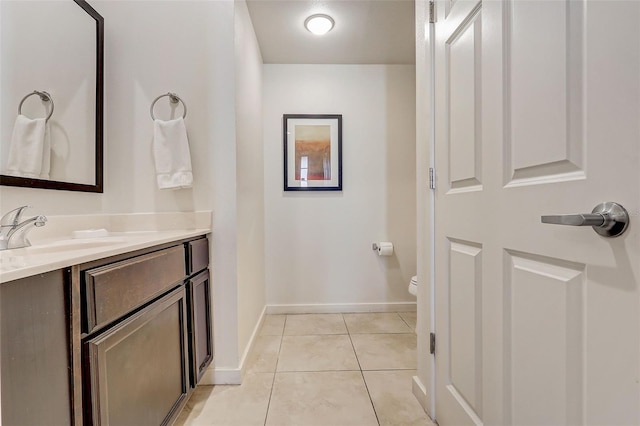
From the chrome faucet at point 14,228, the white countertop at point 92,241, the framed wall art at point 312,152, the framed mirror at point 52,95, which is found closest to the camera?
the white countertop at point 92,241

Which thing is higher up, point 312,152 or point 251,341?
point 312,152

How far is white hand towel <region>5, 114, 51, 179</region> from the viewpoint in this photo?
3.51ft

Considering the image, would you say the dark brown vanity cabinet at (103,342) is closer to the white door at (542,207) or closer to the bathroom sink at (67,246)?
the bathroom sink at (67,246)

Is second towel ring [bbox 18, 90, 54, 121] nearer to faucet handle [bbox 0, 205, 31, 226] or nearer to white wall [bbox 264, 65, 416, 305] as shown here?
faucet handle [bbox 0, 205, 31, 226]

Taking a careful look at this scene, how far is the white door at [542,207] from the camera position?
0.51m

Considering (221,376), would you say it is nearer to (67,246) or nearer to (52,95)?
(67,246)

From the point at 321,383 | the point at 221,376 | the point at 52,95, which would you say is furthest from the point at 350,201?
the point at 52,95

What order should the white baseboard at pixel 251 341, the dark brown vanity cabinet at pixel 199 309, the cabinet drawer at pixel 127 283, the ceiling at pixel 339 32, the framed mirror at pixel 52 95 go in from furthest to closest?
the ceiling at pixel 339 32 < the white baseboard at pixel 251 341 < the dark brown vanity cabinet at pixel 199 309 < the framed mirror at pixel 52 95 < the cabinet drawer at pixel 127 283

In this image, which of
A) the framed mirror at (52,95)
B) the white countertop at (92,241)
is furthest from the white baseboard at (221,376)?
the framed mirror at (52,95)

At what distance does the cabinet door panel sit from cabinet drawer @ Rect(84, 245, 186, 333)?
45 millimetres

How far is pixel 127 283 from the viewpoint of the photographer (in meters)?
0.86

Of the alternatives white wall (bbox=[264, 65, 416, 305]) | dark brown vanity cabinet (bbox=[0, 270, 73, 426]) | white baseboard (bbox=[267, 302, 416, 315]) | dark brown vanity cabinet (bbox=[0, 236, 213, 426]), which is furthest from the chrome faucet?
white baseboard (bbox=[267, 302, 416, 315])

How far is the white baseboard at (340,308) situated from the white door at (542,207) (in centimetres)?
147

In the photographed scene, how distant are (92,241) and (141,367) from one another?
1.94 feet
